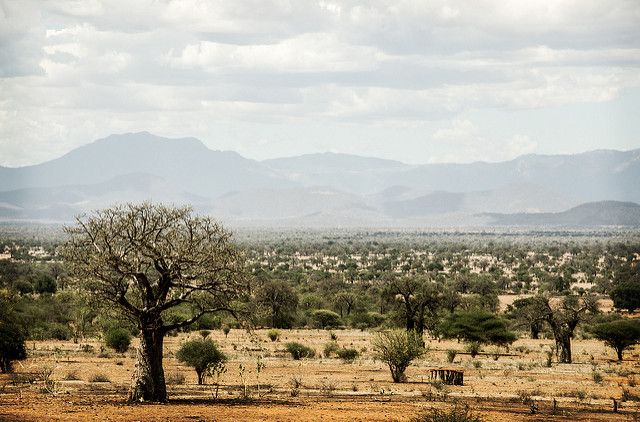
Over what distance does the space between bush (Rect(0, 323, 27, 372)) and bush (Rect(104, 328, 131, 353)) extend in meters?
7.96

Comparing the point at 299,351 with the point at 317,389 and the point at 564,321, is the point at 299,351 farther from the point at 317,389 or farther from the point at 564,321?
the point at 564,321

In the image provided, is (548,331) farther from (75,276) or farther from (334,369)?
(75,276)

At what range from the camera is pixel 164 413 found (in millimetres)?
20875

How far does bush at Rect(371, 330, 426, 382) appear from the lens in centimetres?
3200

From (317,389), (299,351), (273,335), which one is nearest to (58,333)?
(273,335)

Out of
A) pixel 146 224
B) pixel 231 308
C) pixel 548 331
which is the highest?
pixel 146 224

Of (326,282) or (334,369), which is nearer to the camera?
(334,369)

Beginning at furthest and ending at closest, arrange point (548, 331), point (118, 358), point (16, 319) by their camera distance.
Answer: point (548, 331), point (16, 319), point (118, 358)

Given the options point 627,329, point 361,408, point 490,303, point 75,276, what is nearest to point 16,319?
point 75,276

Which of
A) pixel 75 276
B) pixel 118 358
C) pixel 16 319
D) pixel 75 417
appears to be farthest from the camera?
pixel 16 319

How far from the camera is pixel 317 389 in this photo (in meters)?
28.8

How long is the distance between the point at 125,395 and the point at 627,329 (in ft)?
101

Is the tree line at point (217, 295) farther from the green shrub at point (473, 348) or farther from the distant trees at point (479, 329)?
the green shrub at point (473, 348)

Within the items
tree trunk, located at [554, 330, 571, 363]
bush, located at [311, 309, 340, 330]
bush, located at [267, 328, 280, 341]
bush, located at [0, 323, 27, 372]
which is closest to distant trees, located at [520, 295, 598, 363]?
tree trunk, located at [554, 330, 571, 363]
